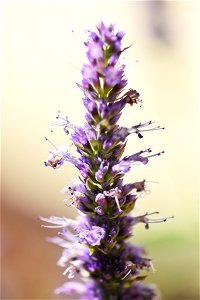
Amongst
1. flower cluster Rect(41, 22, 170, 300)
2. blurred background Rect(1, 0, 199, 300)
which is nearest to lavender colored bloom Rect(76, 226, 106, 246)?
flower cluster Rect(41, 22, 170, 300)

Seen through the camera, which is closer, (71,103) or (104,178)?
(104,178)

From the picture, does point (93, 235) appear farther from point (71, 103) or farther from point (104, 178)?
point (71, 103)

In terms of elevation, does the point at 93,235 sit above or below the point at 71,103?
below

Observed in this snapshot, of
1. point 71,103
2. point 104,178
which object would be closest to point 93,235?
point 104,178

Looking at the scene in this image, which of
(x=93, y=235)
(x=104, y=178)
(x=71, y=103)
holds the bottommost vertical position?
(x=93, y=235)

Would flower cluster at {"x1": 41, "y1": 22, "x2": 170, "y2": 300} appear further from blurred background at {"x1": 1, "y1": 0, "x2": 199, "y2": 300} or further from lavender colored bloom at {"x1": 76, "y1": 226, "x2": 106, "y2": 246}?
blurred background at {"x1": 1, "y1": 0, "x2": 199, "y2": 300}
